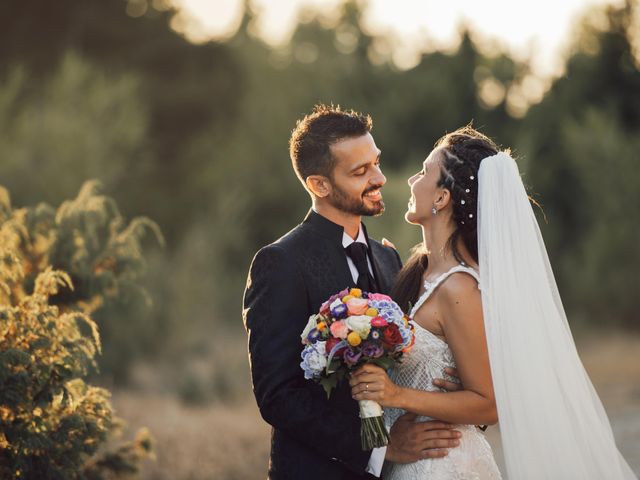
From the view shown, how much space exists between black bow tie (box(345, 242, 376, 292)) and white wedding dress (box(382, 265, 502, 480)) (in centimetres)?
32

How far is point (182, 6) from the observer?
78.0ft

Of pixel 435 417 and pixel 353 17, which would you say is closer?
pixel 435 417

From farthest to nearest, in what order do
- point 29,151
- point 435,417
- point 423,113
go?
1. point 423,113
2. point 29,151
3. point 435,417

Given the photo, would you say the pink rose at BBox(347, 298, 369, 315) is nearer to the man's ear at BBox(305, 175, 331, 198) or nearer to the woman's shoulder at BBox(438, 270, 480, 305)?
the woman's shoulder at BBox(438, 270, 480, 305)

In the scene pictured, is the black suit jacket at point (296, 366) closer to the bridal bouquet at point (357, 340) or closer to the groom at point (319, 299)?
the groom at point (319, 299)

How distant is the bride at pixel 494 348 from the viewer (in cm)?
369

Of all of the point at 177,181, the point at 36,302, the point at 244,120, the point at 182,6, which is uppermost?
the point at 182,6

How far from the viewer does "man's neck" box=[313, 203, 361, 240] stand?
414cm

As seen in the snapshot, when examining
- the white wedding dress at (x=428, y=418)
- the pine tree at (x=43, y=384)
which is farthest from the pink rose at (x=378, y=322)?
the pine tree at (x=43, y=384)

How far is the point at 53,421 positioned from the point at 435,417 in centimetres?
221

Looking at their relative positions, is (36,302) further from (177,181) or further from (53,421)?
(177,181)

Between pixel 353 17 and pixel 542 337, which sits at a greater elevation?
pixel 353 17

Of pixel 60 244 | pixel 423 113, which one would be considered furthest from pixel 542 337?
pixel 423 113

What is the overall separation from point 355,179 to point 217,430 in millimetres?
6645
